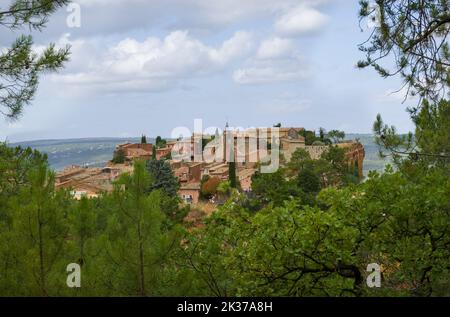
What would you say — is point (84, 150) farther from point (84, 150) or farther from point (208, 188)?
point (208, 188)

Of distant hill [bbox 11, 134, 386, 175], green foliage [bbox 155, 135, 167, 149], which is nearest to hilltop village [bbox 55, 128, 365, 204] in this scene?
green foliage [bbox 155, 135, 167, 149]

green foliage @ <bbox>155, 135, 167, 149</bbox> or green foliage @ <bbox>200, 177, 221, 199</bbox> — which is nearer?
green foliage @ <bbox>200, 177, 221, 199</bbox>

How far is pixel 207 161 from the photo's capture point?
202 ft

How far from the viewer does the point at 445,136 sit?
788 cm

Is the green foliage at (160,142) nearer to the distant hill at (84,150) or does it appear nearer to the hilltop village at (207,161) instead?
the hilltop village at (207,161)

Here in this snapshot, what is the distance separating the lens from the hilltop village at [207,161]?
139 feet

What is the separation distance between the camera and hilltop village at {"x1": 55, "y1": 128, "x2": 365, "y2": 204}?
42.5 metres

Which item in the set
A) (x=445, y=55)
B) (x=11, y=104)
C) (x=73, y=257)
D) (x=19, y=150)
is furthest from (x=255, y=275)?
(x=19, y=150)

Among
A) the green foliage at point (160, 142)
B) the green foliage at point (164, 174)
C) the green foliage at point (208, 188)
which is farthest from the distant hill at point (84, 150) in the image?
the green foliage at point (164, 174)

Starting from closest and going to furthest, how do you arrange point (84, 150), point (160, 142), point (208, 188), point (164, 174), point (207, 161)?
1. point (164, 174)
2. point (208, 188)
3. point (207, 161)
4. point (160, 142)
5. point (84, 150)

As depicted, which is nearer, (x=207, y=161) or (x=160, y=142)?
(x=207, y=161)

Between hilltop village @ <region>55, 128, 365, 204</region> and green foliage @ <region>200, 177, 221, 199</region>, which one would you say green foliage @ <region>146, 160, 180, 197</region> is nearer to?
hilltop village @ <region>55, 128, 365, 204</region>

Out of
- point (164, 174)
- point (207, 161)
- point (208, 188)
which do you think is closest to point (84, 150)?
point (207, 161)

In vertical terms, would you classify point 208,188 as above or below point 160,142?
below
